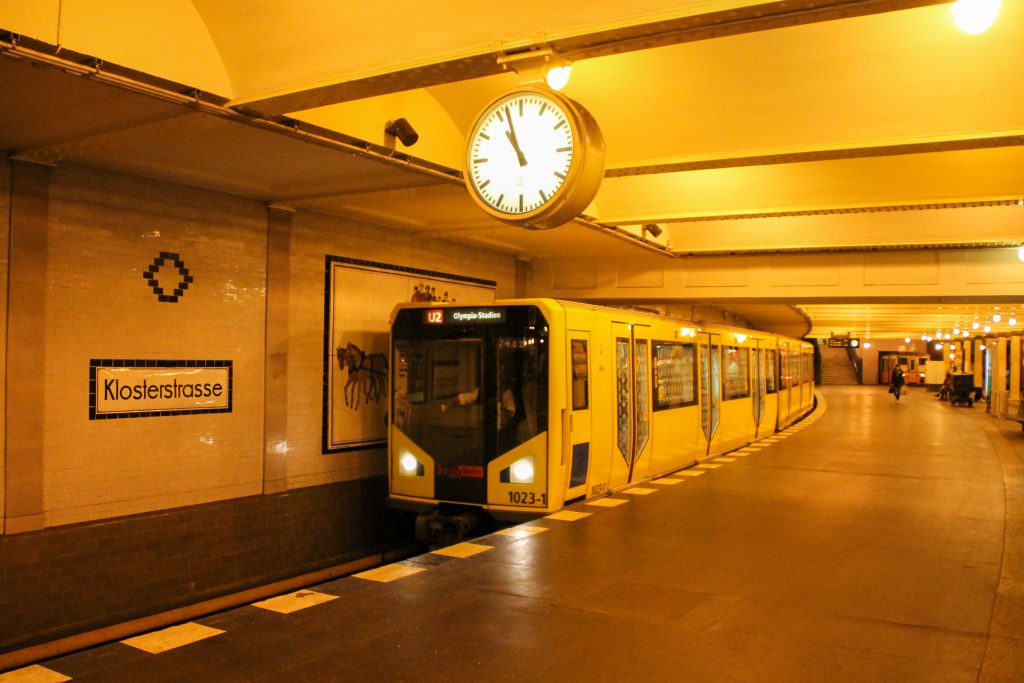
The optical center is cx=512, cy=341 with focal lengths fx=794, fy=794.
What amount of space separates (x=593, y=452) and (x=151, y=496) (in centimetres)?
480

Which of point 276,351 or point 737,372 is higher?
point 276,351

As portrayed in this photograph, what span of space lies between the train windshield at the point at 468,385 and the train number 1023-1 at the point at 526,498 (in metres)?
0.36

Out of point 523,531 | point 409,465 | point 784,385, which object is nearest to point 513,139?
point 523,531

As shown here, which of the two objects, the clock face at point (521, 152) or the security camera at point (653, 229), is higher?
the security camera at point (653, 229)

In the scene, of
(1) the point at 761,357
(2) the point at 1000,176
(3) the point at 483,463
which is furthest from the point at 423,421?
(1) the point at 761,357

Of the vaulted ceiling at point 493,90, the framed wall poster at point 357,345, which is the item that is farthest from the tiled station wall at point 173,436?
the vaulted ceiling at point 493,90

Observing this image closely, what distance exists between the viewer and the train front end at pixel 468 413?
332 inches

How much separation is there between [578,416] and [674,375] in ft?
12.2

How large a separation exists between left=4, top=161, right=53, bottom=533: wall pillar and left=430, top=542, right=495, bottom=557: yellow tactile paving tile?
3.89 meters

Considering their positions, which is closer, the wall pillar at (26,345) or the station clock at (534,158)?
the station clock at (534,158)

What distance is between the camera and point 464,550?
244 inches

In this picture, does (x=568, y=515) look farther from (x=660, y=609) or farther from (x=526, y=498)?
(x=660, y=609)

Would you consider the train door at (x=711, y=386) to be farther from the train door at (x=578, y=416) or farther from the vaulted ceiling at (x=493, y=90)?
the train door at (x=578, y=416)

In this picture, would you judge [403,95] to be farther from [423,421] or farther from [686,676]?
[686,676]
